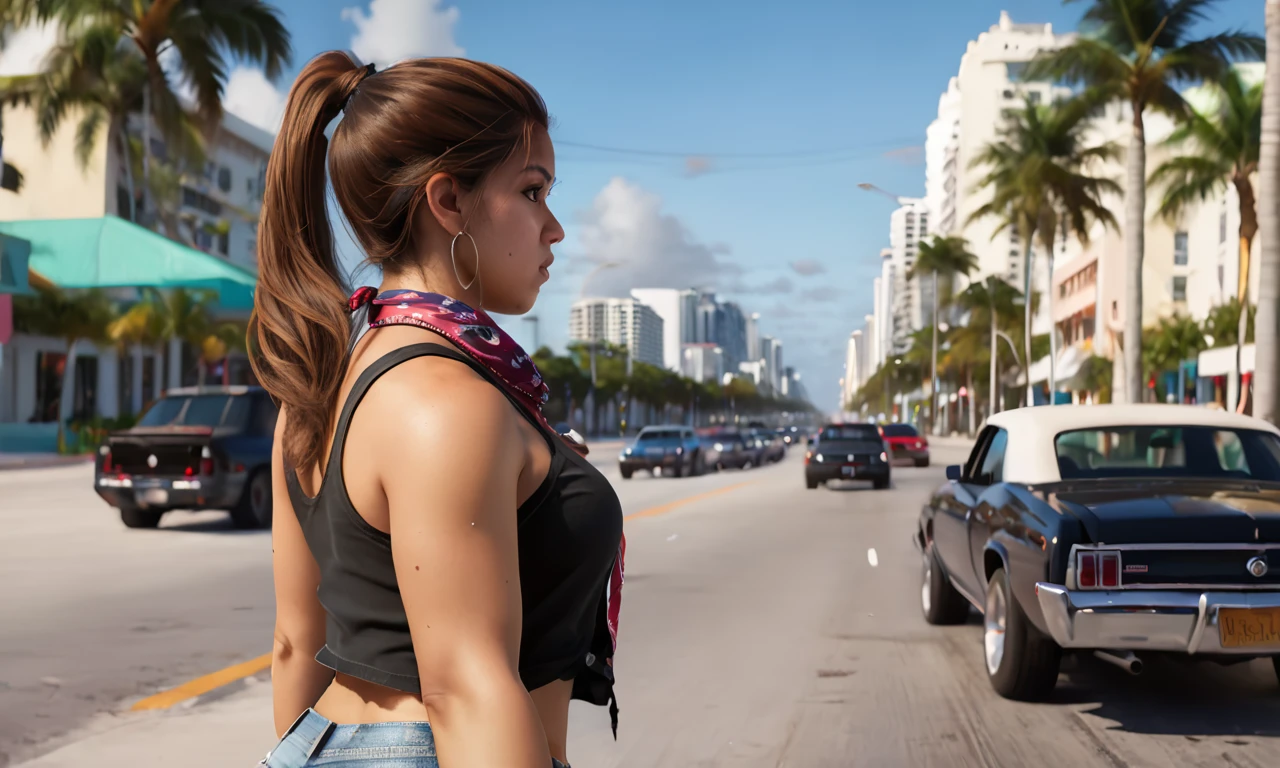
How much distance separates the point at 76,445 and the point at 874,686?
1589 inches

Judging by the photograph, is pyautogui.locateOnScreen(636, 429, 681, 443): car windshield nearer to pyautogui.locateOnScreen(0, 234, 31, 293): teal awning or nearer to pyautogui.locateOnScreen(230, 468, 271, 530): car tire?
pyautogui.locateOnScreen(0, 234, 31, 293): teal awning

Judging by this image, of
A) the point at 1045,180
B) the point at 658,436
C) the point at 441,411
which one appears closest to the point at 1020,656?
the point at 441,411

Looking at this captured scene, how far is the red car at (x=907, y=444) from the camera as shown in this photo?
1731 inches

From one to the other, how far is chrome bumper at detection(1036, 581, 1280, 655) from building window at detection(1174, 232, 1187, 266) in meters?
79.4

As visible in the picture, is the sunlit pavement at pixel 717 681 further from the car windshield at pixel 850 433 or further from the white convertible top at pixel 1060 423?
the car windshield at pixel 850 433

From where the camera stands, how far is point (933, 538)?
9.56 meters

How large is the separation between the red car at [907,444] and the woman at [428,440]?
141 ft

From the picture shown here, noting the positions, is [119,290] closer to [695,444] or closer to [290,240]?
[695,444]

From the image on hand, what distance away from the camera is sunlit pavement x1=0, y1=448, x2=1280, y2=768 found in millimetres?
5926

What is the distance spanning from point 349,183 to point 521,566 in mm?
624

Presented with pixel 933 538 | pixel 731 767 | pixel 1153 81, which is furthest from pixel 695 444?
pixel 731 767

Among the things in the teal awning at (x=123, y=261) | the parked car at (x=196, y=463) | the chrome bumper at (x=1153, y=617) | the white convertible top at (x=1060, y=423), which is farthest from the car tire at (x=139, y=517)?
the teal awning at (x=123, y=261)

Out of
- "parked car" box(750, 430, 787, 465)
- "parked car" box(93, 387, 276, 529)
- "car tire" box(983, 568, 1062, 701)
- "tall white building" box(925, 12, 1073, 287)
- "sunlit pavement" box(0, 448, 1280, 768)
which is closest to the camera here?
"sunlit pavement" box(0, 448, 1280, 768)

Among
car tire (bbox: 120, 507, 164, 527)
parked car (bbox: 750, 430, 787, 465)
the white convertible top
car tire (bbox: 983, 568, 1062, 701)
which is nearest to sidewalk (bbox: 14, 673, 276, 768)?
car tire (bbox: 983, 568, 1062, 701)
